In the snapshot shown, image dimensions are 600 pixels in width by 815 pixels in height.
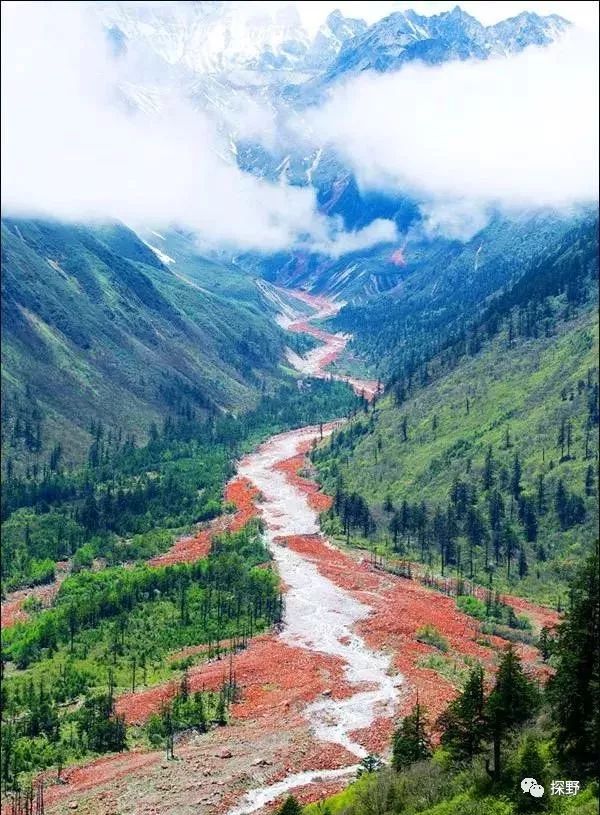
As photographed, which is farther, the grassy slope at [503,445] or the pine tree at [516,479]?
the pine tree at [516,479]

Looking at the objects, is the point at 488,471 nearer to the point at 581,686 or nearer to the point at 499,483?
the point at 499,483

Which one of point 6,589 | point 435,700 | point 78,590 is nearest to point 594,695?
point 435,700

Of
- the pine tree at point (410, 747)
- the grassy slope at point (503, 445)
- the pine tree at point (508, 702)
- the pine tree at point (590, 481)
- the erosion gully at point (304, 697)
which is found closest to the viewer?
the pine tree at point (508, 702)

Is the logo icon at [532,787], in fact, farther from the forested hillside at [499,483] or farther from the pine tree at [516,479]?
the pine tree at [516,479]

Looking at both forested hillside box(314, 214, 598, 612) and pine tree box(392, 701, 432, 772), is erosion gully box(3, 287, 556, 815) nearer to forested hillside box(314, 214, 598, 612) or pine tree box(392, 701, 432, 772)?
pine tree box(392, 701, 432, 772)

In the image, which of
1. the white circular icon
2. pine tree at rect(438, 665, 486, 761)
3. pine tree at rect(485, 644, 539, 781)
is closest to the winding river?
pine tree at rect(438, 665, 486, 761)

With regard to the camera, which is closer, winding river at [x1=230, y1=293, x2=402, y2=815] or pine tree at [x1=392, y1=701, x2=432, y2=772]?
pine tree at [x1=392, y1=701, x2=432, y2=772]

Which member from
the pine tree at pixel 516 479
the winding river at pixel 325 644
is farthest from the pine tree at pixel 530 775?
the pine tree at pixel 516 479
